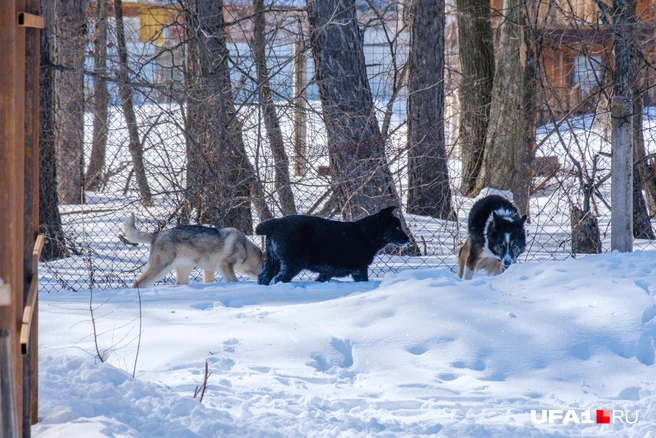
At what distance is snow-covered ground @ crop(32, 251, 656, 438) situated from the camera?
3906 mm

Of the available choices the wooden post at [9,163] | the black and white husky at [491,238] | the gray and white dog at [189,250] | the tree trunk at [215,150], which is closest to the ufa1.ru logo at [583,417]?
the wooden post at [9,163]

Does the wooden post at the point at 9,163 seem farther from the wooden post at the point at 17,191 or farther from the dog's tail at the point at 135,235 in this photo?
the dog's tail at the point at 135,235

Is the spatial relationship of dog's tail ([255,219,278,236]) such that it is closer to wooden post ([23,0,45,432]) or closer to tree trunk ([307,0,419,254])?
tree trunk ([307,0,419,254])

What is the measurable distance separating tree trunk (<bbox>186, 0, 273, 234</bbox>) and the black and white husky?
2905 mm

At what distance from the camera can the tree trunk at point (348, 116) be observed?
9836mm

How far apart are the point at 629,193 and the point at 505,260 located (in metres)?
1.41

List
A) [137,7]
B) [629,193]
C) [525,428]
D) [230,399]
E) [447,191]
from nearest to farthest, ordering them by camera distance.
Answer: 1. [525,428]
2. [230,399]
3. [629,193]
4. [447,191]
5. [137,7]

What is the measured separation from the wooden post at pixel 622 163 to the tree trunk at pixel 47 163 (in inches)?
255

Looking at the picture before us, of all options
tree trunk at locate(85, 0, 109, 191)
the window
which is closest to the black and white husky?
the window

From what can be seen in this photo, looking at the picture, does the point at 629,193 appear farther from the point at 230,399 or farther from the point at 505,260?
the point at 230,399

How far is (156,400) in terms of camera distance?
400 cm

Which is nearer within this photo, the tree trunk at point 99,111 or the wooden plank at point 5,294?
the wooden plank at point 5,294

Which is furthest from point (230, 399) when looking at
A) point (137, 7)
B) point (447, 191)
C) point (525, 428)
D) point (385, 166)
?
point (137, 7)

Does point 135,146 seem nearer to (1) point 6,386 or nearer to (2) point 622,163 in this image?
(2) point 622,163
